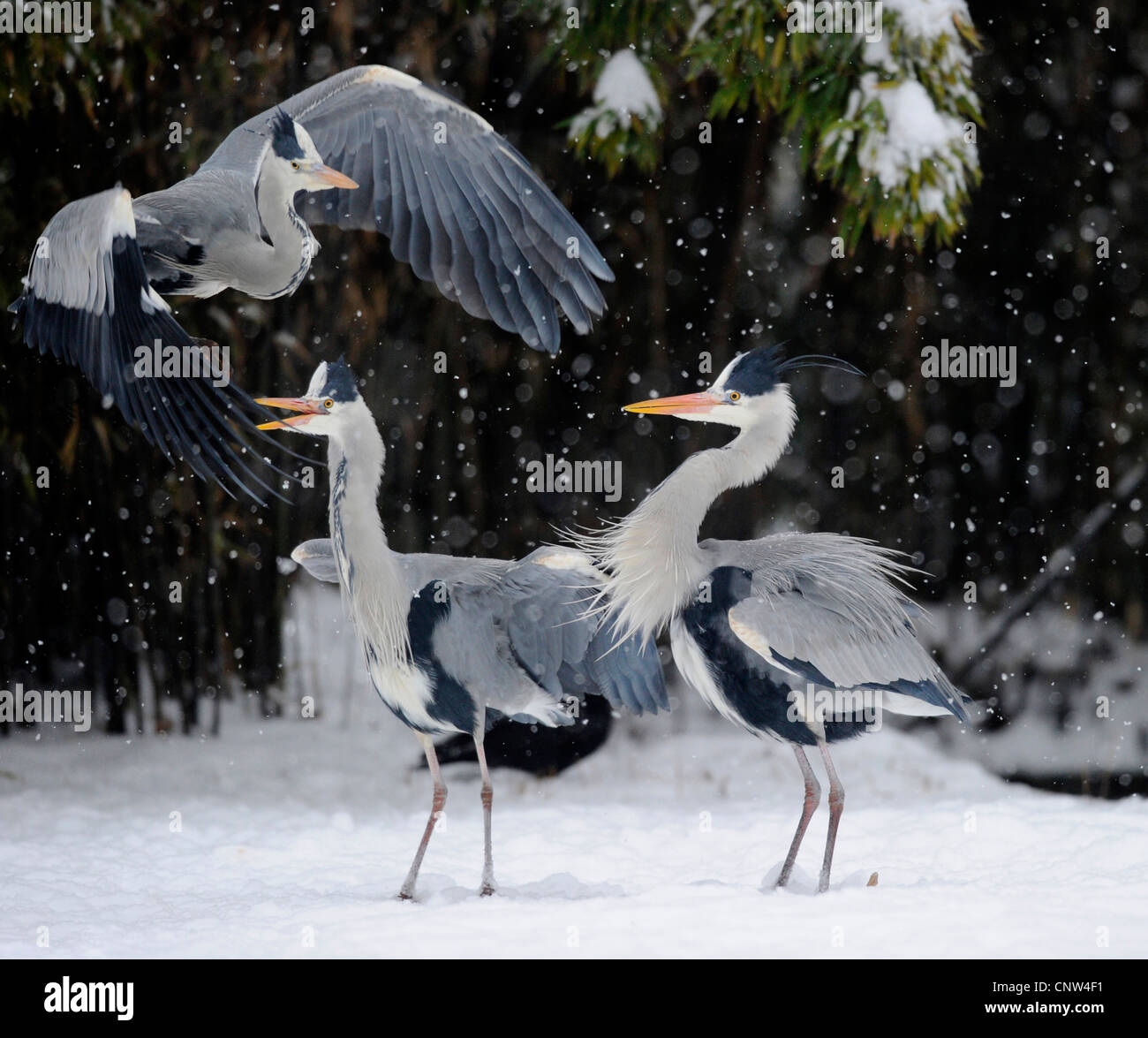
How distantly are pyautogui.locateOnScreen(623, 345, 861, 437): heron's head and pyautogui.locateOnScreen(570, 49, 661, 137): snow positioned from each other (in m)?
1.15

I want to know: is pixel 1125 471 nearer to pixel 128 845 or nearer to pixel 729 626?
pixel 729 626

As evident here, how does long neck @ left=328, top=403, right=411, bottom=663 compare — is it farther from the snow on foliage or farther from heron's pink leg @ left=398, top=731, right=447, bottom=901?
the snow on foliage

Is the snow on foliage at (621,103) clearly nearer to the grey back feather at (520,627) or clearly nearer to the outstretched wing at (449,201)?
the outstretched wing at (449,201)

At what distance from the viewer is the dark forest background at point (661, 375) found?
397 centimetres

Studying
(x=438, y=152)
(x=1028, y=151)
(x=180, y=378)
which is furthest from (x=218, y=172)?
(x=1028, y=151)

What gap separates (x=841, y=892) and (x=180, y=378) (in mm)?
1516

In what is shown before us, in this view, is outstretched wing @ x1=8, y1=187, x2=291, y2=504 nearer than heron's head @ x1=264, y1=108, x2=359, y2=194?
Yes

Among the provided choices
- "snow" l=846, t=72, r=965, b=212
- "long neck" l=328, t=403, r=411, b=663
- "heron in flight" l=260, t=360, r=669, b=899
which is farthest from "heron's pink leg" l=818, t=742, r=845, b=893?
"snow" l=846, t=72, r=965, b=212

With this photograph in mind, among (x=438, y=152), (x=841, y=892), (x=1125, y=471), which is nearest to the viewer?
(x=841, y=892)

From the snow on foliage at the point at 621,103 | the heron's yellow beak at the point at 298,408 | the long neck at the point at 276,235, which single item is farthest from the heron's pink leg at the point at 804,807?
the snow on foliage at the point at 621,103

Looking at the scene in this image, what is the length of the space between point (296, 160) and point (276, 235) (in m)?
0.16

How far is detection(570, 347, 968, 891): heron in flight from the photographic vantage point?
254 cm

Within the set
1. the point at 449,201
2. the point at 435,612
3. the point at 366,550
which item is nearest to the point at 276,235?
the point at 449,201

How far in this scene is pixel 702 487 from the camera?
8.80ft
